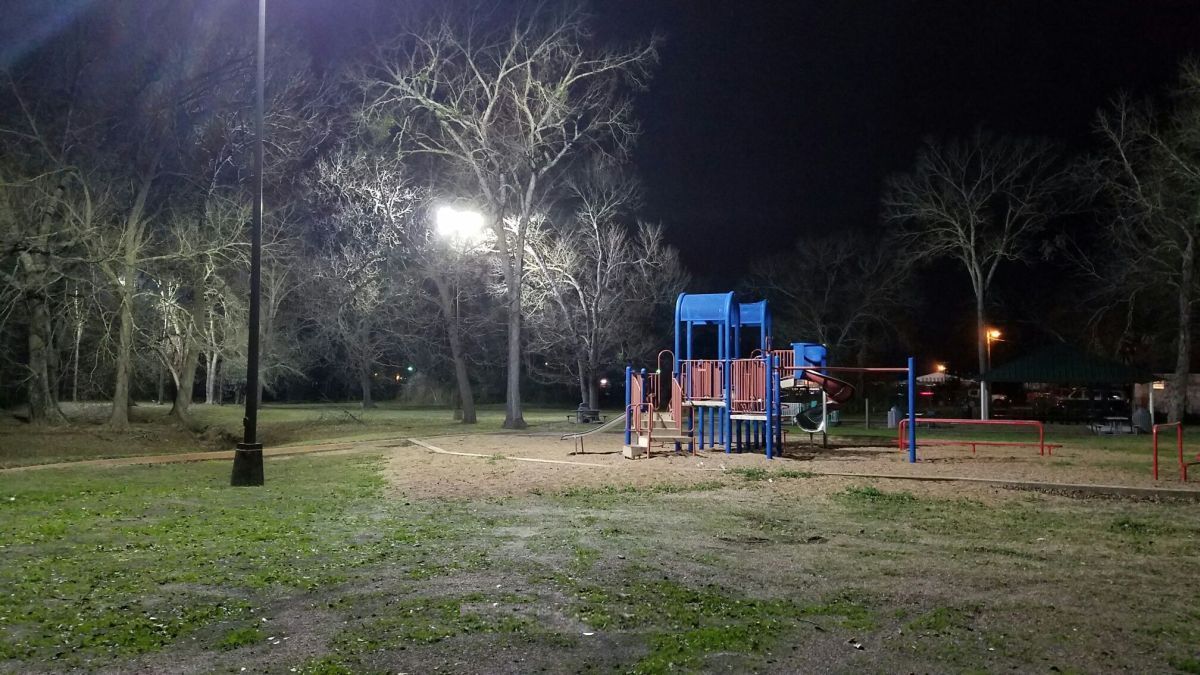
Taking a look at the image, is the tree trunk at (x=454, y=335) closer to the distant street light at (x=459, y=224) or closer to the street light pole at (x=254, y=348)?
the distant street light at (x=459, y=224)

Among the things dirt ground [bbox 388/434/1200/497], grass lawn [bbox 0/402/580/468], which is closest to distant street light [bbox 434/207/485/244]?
Result: grass lawn [bbox 0/402/580/468]

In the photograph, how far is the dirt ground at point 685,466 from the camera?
14.8 metres

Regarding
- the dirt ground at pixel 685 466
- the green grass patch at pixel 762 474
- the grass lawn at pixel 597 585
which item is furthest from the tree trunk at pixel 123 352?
the green grass patch at pixel 762 474

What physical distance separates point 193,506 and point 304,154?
2002 centimetres

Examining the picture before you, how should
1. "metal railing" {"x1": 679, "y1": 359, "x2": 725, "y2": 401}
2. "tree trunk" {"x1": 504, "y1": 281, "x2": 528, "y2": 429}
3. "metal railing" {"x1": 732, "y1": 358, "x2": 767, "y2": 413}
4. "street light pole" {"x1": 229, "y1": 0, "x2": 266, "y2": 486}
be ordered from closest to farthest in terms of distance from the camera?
"street light pole" {"x1": 229, "y1": 0, "x2": 266, "y2": 486} → "metal railing" {"x1": 732, "y1": 358, "x2": 767, "y2": 413} → "metal railing" {"x1": 679, "y1": 359, "x2": 725, "y2": 401} → "tree trunk" {"x1": 504, "y1": 281, "x2": 528, "y2": 429}

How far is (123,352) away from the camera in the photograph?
25.5m

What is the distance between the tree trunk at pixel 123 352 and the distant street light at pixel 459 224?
36.8ft

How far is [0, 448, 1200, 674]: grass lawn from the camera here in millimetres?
5605

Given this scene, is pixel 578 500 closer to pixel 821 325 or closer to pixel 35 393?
pixel 35 393

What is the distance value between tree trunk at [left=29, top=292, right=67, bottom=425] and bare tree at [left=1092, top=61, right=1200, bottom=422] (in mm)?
38974

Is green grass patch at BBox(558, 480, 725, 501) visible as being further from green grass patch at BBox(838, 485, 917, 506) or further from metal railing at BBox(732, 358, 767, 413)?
metal railing at BBox(732, 358, 767, 413)

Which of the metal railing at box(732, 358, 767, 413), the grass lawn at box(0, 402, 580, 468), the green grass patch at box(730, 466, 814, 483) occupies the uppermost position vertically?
the metal railing at box(732, 358, 767, 413)

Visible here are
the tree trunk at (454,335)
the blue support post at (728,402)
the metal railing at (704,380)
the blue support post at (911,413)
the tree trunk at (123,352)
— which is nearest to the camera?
the blue support post at (911,413)

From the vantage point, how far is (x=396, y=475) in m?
16.4
